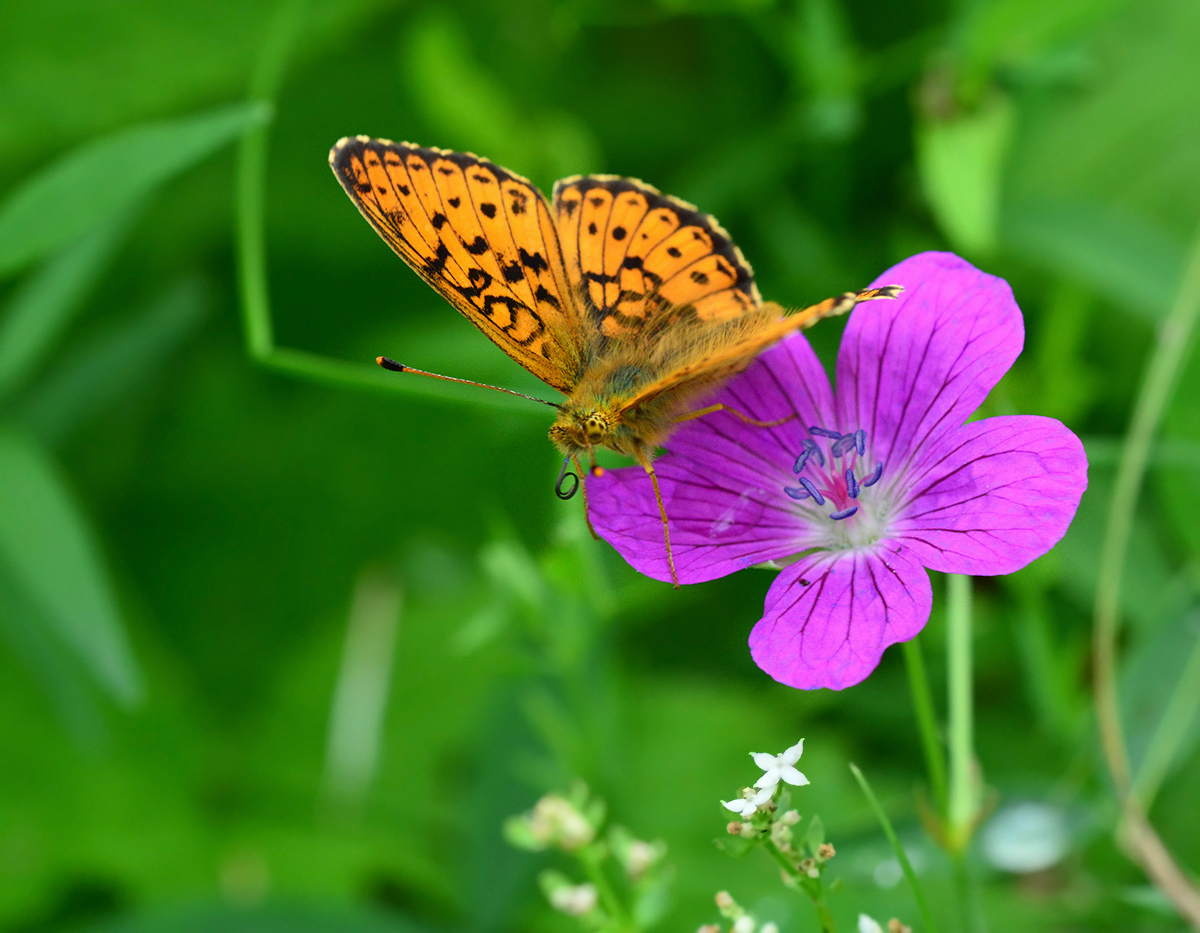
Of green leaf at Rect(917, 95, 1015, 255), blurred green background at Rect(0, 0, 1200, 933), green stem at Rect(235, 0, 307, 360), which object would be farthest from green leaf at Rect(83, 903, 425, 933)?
green leaf at Rect(917, 95, 1015, 255)

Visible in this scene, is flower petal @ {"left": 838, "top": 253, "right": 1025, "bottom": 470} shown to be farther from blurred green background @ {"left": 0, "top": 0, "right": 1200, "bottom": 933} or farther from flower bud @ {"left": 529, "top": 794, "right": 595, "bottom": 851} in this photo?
flower bud @ {"left": 529, "top": 794, "right": 595, "bottom": 851}

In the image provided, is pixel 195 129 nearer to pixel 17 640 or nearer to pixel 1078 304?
pixel 17 640

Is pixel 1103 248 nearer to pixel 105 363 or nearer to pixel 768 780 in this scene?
pixel 768 780

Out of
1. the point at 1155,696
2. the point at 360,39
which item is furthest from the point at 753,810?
the point at 360,39

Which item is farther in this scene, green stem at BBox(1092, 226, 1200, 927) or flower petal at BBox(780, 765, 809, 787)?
green stem at BBox(1092, 226, 1200, 927)

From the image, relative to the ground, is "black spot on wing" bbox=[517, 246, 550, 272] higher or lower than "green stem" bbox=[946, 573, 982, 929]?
higher

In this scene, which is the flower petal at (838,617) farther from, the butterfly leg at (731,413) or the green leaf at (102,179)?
the green leaf at (102,179)

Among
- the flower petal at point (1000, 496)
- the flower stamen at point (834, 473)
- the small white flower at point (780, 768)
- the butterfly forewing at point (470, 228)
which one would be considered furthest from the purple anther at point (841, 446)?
the small white flower at point (780, 768)
